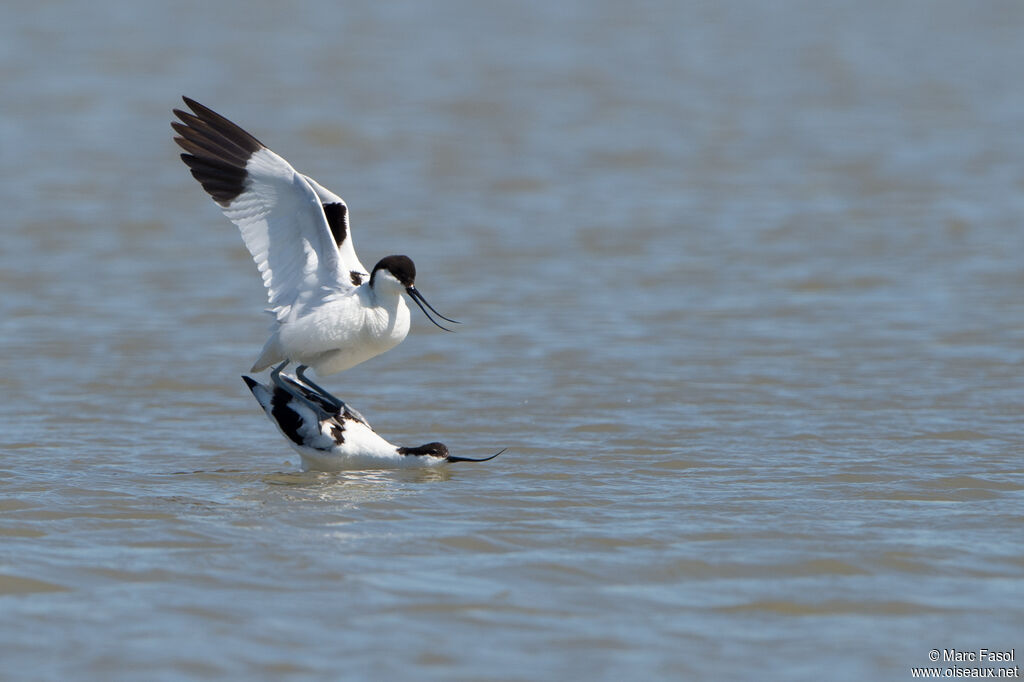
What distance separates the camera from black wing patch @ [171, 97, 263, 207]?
7.85 meters

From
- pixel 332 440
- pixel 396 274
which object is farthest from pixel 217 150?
pixel 332 440

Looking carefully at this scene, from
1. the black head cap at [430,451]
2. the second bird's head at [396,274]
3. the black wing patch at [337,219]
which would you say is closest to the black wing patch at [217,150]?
the black wing patch at [337,219]

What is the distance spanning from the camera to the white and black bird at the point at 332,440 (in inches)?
303

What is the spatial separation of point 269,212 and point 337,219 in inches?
13.4

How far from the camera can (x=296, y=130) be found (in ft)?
58.1

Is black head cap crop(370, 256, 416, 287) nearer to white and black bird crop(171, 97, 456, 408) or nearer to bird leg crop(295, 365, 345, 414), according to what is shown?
white and black bird crop(171, 97, 456, 408)

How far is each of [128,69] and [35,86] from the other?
1.53m

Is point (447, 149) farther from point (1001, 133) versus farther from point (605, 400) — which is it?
point (605, 400)

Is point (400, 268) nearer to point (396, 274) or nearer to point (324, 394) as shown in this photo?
point (396, 274)

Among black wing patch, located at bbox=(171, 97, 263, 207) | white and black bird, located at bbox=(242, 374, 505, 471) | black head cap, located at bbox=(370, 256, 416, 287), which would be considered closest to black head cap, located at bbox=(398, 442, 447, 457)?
white and black bird, located at bbox=(242, 374, 505, 471)

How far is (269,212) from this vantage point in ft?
25.8

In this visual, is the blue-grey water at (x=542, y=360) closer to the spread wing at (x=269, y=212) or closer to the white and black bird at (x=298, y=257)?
the white and black bird at (x=298, y=257)

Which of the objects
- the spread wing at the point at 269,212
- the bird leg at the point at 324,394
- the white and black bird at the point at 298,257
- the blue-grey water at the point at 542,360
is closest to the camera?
the blue-grey water at the point at 542,360

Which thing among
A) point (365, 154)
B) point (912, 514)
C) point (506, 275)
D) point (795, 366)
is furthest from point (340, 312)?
point (365, 154)
